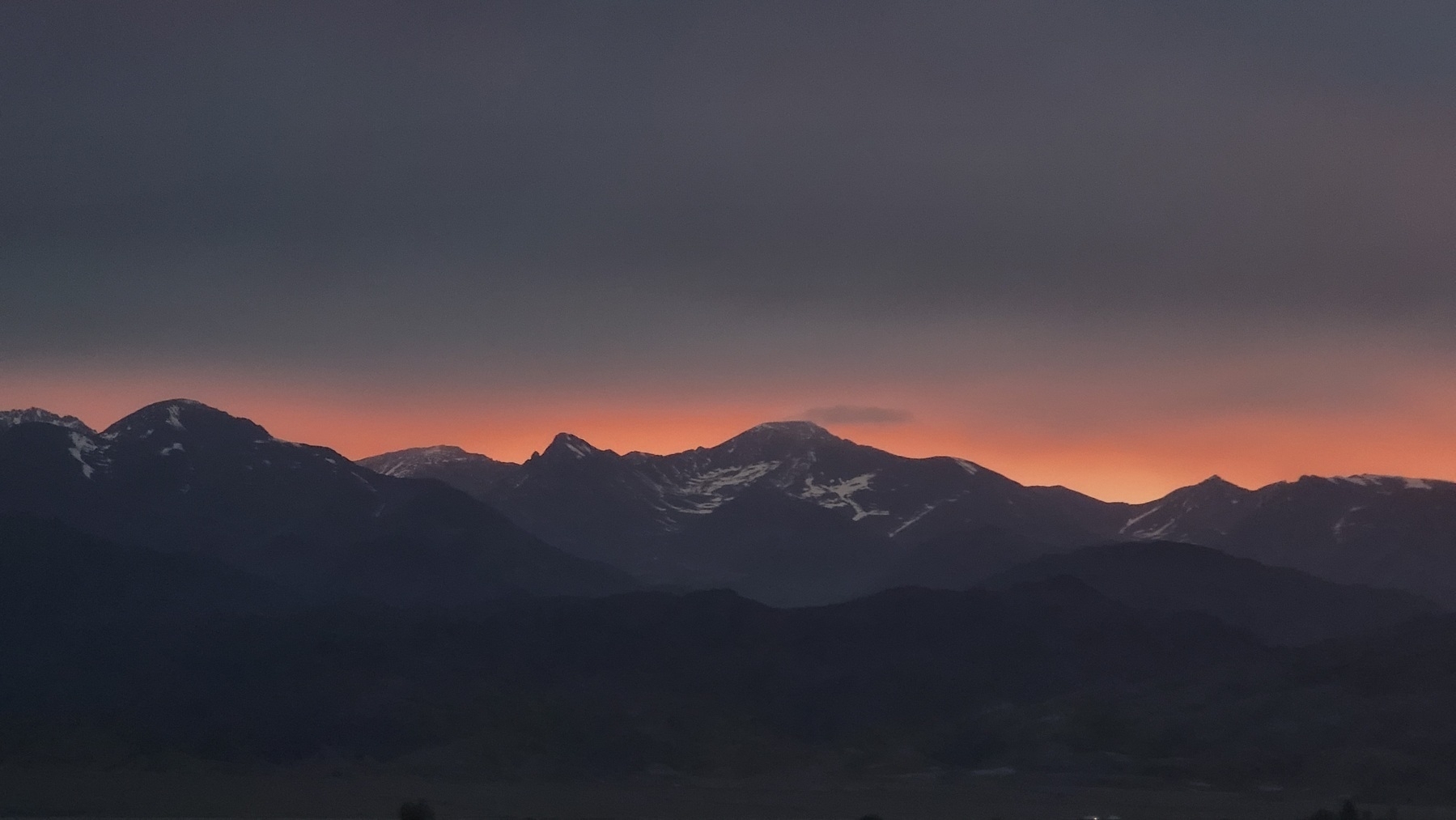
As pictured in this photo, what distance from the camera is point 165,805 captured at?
196m

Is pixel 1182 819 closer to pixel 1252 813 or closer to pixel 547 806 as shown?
pixel 1252 813

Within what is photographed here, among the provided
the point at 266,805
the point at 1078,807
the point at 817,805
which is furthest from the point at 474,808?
the point at 1078,807

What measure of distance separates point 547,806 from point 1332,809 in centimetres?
7543

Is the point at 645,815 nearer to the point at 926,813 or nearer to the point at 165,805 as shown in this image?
the point at 926,813

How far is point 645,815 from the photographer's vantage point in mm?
187625

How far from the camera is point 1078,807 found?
648 feet

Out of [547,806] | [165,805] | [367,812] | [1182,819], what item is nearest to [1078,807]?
[1182,819]

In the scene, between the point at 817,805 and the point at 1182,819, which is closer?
the point at 1182,819

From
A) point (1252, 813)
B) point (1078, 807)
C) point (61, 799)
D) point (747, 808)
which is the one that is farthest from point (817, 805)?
point (61, 799)

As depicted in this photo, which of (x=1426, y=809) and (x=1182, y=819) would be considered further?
(x=1426, y=809)

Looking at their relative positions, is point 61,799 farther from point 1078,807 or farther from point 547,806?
point 1078,807

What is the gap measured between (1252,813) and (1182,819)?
8705 millimetres

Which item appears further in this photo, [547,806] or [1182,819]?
[547,806]

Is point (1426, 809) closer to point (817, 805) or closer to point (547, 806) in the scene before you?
point (817, 805)
